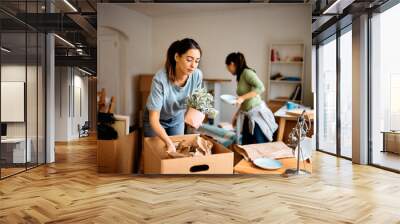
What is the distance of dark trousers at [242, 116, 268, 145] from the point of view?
3744 millimetres

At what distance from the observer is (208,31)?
3.69 metres

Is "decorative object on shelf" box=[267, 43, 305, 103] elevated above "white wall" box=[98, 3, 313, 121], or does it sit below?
below

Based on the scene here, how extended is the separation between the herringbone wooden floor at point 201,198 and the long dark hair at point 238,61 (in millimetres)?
1154

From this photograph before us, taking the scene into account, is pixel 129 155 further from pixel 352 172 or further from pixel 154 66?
pixel 352 172

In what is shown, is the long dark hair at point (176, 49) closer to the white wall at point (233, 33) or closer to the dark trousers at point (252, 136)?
the white wall at point (233, 33)

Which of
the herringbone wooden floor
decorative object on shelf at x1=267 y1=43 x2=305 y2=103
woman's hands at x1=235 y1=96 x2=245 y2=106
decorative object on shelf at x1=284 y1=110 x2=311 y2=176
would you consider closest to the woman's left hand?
woman's hands at x1=235 y1=96 x2=245 y2=106

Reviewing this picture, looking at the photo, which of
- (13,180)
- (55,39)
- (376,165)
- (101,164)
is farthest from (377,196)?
(55,39)

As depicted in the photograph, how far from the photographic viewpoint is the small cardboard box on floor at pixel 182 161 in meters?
3.54

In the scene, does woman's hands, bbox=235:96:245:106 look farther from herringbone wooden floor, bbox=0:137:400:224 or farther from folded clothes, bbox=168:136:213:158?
herringbone wooden floor, bbox=0:137:400:224

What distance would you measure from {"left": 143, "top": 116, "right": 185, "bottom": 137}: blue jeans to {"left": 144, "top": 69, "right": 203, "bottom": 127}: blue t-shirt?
11 millimetres

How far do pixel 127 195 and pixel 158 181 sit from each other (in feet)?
2.05

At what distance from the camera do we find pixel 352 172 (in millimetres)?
4094

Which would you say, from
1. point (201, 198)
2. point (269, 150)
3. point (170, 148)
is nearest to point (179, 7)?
point (170, 148)

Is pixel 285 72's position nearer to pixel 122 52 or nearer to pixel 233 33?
pixel 233 33
